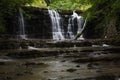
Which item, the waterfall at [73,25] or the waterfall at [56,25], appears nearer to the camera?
the waterfall at [56,25]

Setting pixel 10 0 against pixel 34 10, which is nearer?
pixel 10 0

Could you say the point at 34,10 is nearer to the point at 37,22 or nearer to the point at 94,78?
the point at 37,22

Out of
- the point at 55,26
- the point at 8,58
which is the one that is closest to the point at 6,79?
the point at 8,58

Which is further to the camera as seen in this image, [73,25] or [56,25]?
[73,25]

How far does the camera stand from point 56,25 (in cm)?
3216

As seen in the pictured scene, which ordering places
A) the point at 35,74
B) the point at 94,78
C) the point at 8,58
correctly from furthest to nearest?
the point at 8,58 → the point at 35,74 → the point at 94,78

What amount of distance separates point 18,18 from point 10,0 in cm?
1593

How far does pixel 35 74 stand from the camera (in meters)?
7.50

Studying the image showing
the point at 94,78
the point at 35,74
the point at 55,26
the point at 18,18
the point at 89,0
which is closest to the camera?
the point at 94,78

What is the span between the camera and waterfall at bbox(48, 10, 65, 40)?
104 feet

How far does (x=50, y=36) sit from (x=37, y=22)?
200cm

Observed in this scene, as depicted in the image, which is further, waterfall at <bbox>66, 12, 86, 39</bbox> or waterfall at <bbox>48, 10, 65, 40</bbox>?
waterfall at <bbox>66, 12, 86, 39</bbox>

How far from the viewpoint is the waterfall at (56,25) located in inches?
1243

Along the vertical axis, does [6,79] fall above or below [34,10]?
below
